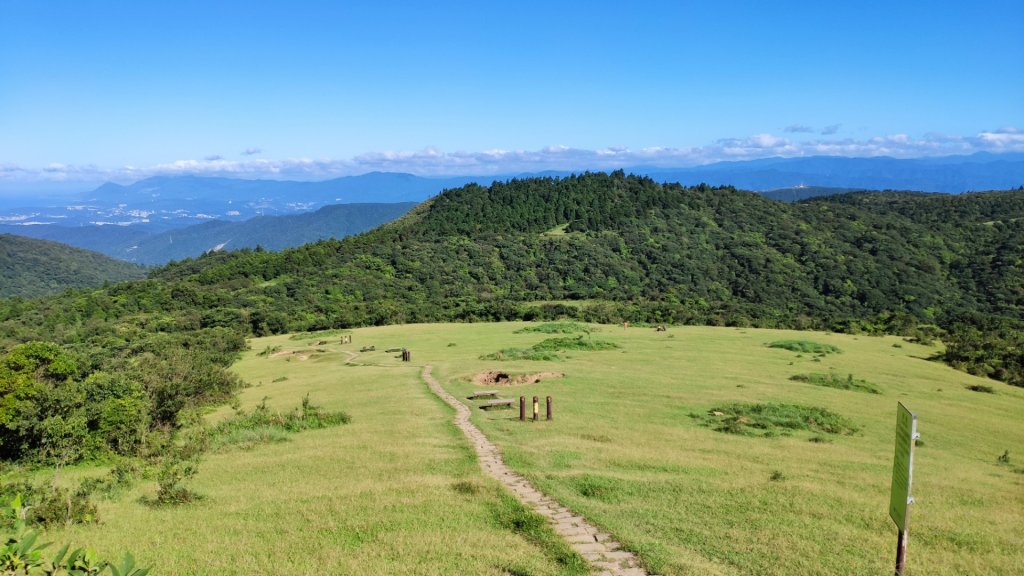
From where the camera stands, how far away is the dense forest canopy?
72125 millimetres

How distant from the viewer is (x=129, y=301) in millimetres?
87000

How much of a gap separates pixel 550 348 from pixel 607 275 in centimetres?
6366

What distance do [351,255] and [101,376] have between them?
8548 cm

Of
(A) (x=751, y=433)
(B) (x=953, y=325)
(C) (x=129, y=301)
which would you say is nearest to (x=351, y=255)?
(C) (x=129, y=301)

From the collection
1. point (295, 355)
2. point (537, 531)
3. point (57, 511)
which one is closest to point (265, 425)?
point (57, 511)

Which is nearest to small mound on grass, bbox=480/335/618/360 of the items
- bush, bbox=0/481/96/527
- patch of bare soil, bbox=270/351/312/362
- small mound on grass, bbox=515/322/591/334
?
small mound on grass, bbox=515/322/591/334

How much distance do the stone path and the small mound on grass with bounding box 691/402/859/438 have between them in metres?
9.61

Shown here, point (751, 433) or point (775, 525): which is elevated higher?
point (775, 525)

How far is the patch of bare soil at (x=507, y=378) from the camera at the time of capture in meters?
33.4

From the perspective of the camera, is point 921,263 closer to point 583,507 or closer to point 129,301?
point 583,507

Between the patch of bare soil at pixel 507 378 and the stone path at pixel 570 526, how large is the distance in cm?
1318

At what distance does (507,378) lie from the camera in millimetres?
33875

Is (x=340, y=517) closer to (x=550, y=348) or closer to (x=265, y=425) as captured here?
(x=265, y=425)

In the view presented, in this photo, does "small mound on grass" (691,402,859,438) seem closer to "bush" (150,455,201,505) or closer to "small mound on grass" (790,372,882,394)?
"small mound on grass" (790,372,882,394)
